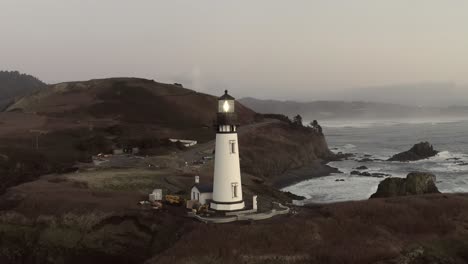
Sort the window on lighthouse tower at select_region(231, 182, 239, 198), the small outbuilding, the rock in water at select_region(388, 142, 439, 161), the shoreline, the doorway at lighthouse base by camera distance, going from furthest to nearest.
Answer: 1. the rock in water at select_region(388, 142, 439, 161)
2. the shoreline
3. the small outbuilding
4. the window on lighthouse tower at select_region(231, 182, 239, 198)
5. the doorway at lighthouse base

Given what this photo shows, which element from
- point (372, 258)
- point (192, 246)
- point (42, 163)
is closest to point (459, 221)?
point (372, 258)

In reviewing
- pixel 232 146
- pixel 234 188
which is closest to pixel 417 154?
pixel 234 188

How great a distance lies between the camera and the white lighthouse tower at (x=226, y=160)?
120ft

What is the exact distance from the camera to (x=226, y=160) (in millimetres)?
36781

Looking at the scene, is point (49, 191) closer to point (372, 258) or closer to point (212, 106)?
point (372, 258)

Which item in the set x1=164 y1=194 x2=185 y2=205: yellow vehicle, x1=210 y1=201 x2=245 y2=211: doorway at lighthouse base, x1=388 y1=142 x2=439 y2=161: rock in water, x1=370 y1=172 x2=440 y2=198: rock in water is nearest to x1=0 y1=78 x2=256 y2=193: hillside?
x1=164 y1=194 x2=185 y2=205: yellow vehicle

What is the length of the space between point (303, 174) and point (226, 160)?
55342mm

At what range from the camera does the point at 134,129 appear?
315ft

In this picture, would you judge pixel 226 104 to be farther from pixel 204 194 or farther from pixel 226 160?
pixel 204 194

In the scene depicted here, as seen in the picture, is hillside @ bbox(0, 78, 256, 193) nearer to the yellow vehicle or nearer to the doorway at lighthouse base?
the yellow vehicle

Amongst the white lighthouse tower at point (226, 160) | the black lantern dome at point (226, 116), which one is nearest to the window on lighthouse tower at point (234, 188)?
the white lighthouse tower at point (226, 160)

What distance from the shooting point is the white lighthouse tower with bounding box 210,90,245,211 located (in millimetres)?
36469

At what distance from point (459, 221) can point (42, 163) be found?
50.8 meters

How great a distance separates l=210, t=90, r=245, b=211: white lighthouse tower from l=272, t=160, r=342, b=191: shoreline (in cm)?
3881
